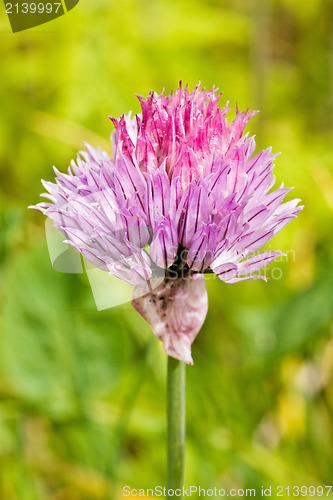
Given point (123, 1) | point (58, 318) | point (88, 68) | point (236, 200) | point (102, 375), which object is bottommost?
point (102, 375)

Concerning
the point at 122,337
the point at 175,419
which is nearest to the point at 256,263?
the point at 175,419

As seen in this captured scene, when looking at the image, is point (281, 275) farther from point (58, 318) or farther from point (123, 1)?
point (123, 1)

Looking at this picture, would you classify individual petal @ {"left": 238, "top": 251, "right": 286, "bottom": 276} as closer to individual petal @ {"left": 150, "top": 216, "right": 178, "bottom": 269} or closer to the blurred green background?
individual petal @ {"left": 150, "top": 216, "right": 178, "bottom": 269}

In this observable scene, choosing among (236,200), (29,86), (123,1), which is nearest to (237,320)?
(236,200)

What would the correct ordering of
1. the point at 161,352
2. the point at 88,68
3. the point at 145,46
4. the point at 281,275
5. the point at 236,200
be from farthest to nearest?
the point at 145,46 < the point at 88,68 < the point at 281,275 < the point at 161,352 < the point at 236,200

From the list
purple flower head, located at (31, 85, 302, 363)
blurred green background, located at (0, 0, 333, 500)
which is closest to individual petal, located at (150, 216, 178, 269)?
purple flower head, located at (31, 85, 302, 363)

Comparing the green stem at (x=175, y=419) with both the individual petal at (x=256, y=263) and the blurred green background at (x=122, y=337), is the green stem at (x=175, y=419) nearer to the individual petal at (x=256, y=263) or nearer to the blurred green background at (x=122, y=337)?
the individual petal at (x=256, y=263)
